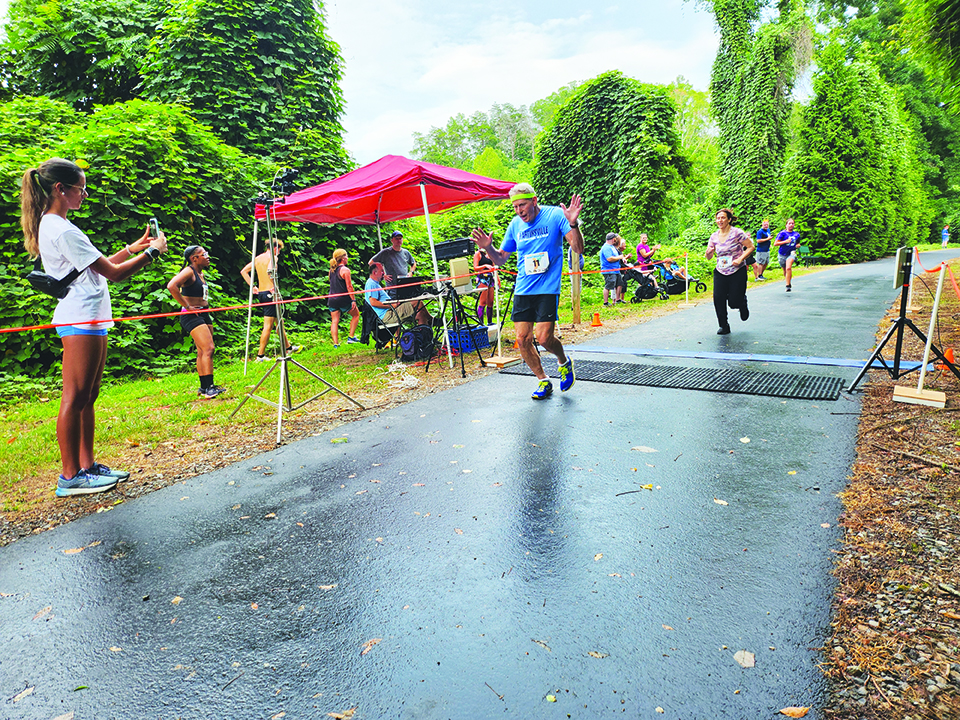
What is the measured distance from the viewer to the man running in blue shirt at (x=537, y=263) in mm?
5850

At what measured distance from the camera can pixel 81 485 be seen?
4.07m

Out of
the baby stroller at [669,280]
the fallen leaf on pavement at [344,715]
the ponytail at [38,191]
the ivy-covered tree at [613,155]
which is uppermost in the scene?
the ivy-covered tree at [613,155]

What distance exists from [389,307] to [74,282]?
5.58 meters

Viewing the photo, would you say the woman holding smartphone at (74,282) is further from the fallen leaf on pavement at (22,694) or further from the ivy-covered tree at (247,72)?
the ivy-covered tree at (247,72)

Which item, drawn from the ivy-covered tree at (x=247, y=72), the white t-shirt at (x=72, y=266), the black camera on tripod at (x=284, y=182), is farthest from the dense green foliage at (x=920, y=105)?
the white t-shirt at (x=72, y=266)

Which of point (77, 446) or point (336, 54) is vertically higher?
point (336, 54)

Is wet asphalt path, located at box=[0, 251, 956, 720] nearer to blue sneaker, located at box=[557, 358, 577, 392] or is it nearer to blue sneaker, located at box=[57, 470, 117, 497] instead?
blue sneaker, located at box=[57, 470, 117, 497]

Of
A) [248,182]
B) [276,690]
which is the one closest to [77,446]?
[276,690]

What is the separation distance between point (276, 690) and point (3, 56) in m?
19.0

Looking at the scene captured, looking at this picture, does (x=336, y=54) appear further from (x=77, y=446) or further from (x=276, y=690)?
(x=276, y=690)

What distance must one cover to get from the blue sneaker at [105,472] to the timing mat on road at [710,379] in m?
4.66

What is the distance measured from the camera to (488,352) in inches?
357

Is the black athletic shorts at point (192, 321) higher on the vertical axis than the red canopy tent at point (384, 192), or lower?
lower

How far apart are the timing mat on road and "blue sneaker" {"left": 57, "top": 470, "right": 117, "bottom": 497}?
4823 mm
